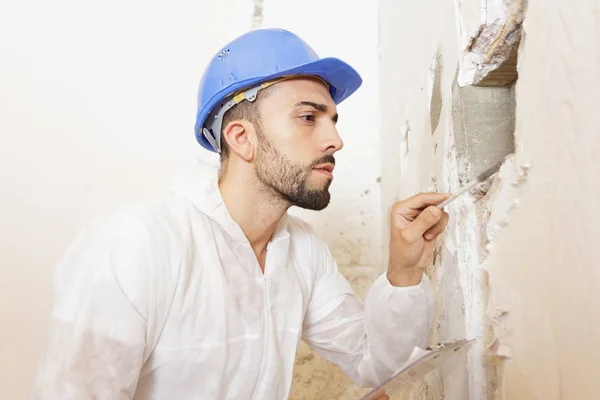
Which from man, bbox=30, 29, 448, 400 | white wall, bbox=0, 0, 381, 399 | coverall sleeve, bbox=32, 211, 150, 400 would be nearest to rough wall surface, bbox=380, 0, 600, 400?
man, bbox=30, 29, 448, 400

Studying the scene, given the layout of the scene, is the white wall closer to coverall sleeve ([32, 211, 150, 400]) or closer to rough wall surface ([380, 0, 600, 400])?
rough wall surface ([380, 0, 600, 400])

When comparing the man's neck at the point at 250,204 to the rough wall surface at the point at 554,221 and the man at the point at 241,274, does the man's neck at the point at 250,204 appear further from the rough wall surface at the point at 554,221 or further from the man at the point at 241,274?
the rough wall surface at the point at 554,221

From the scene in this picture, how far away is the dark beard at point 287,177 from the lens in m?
1.11

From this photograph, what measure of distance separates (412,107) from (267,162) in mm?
514

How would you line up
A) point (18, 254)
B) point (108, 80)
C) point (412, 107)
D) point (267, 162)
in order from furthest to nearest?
point (108, 80), point (18, 254), point (412, 107), point (267, 162)

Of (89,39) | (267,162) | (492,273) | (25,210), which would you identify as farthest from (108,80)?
(492,273)

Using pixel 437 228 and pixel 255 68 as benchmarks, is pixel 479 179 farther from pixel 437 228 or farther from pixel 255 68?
pixel 255 68

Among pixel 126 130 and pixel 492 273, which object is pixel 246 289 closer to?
pixel 492 273

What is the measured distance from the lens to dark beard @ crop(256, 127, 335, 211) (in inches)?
43.6

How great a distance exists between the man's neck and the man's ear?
4 centimetres

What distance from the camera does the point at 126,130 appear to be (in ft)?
6.29

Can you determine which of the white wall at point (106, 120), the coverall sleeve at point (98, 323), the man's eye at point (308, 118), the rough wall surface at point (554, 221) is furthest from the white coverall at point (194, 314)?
the white wall at point (106, 120)

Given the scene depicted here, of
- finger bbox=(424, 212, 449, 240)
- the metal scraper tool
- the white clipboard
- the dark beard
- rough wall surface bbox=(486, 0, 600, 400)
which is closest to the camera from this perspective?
rough wall surface bbox=(486, 0, 600, 400)

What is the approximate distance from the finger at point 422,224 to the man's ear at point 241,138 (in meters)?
0.38
